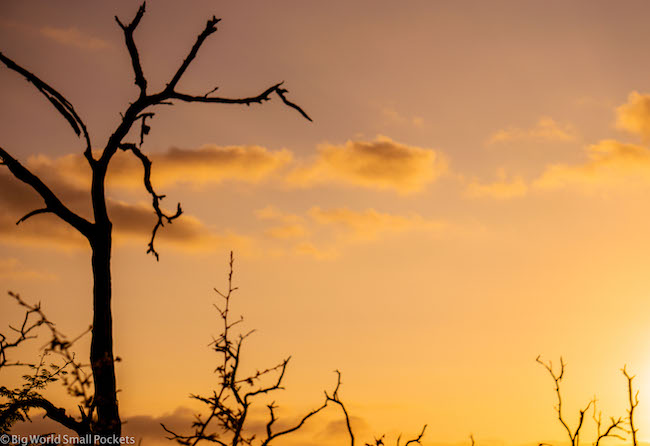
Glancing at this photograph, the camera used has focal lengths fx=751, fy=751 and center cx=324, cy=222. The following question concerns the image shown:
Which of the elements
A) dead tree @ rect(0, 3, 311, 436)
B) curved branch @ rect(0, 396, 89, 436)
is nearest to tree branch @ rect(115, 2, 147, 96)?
dead tree @ rect(0, 3, 311, 436)

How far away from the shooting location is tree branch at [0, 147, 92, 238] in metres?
9.41

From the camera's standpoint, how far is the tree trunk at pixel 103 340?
348 inches

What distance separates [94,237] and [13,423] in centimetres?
482

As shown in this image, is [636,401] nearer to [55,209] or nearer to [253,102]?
[253,102]

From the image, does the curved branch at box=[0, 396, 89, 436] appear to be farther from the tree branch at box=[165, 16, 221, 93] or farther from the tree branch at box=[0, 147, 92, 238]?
the tree branch at box=[165, 16, 221, 93]

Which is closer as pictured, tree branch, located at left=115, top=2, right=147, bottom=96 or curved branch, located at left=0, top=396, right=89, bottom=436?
curved branch, located at left=0, top=396, right=89, bottom=436

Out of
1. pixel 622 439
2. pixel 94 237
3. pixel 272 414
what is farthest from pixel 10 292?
pixel 622 439

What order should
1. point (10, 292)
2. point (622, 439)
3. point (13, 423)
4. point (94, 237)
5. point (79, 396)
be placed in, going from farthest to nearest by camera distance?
point (622, 439), point (13, 423), point (94, 237), point (10, 292), point (79, 396)

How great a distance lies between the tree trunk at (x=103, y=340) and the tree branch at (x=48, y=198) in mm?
190

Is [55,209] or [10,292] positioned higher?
[55,209]

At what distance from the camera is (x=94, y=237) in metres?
9.44

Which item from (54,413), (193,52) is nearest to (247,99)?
(193,52)

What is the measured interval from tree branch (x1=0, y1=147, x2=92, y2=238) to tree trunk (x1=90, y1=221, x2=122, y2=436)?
19cm

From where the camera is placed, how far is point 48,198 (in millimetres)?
9414
